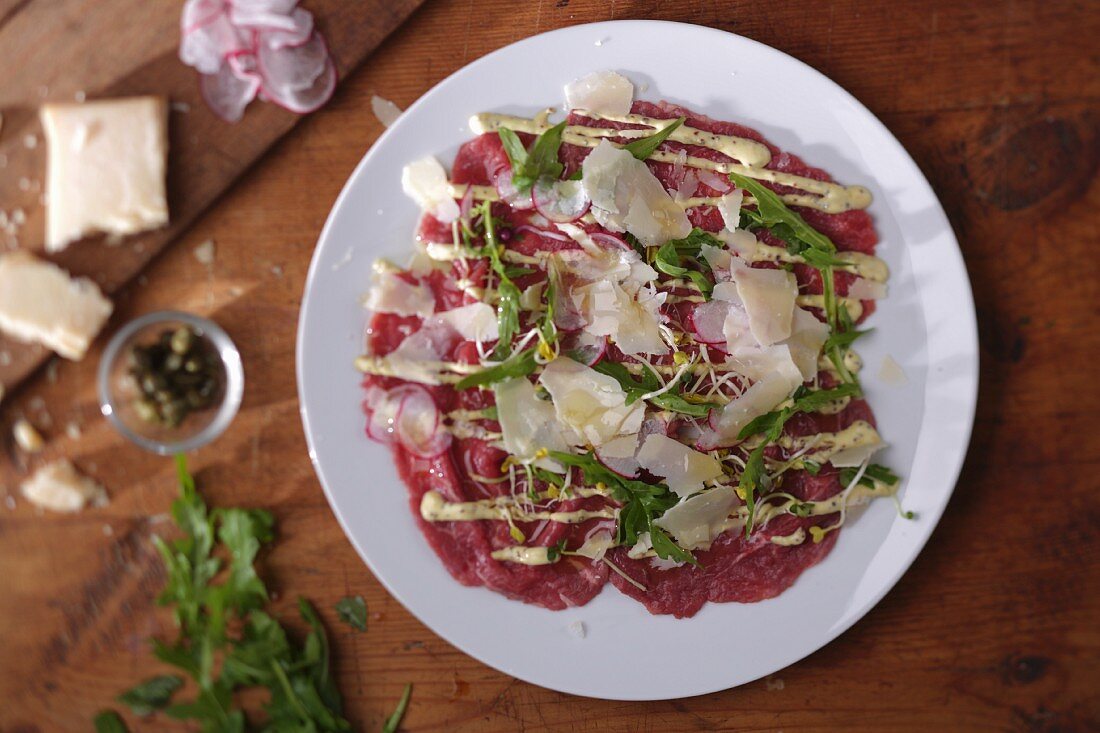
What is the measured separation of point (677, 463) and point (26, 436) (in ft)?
6.84

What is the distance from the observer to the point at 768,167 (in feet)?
7.06

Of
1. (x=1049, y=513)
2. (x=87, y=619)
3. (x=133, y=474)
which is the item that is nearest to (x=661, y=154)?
(x=1049, y=513)

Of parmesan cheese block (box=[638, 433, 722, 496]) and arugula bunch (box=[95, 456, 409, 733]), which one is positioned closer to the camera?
parmesan cheese block (box=[638, 433, 722, 496])

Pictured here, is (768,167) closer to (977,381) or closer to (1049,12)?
(977,381)

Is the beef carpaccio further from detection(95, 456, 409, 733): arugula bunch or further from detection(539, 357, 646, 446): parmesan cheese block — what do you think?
detection(95, 456, 409, 733): arugula bunch

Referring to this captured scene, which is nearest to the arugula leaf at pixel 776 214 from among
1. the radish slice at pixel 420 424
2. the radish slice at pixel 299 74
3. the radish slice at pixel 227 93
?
the radish slice at pixel 420 424

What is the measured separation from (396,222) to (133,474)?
124cm

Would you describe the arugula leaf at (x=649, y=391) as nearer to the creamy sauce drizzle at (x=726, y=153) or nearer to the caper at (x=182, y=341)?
the creamy sauce drizzle at (x=726, y=153)

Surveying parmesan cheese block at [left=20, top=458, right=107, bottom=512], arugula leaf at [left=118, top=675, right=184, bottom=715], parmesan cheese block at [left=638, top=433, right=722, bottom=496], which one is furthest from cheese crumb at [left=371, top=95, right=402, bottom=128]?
arugula leaf at [left=118, top=675, right=184, bottom=715]

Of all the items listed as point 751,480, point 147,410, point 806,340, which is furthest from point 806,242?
point 147,410

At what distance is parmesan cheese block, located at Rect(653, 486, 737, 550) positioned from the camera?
2.07 meters

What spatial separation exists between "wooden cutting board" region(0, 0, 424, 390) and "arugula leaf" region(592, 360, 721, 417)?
1.26m

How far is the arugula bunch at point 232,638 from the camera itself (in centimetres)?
234

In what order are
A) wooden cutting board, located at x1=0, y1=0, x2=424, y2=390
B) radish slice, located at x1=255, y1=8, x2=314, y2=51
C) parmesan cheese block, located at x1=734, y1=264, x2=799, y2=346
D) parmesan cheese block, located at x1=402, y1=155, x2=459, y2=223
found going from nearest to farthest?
parmesan cheese block, located at x1=734, y1=264, x2=799, y2=346 → parmesan cheese block, located at x1=402, y1=155, x2=459, y2=223 → radish slice, located at x1=255, y1=8, x2=314, y2=51 → wooden cutting board, located at x1=0, y1=0, x2=424, y2=390
